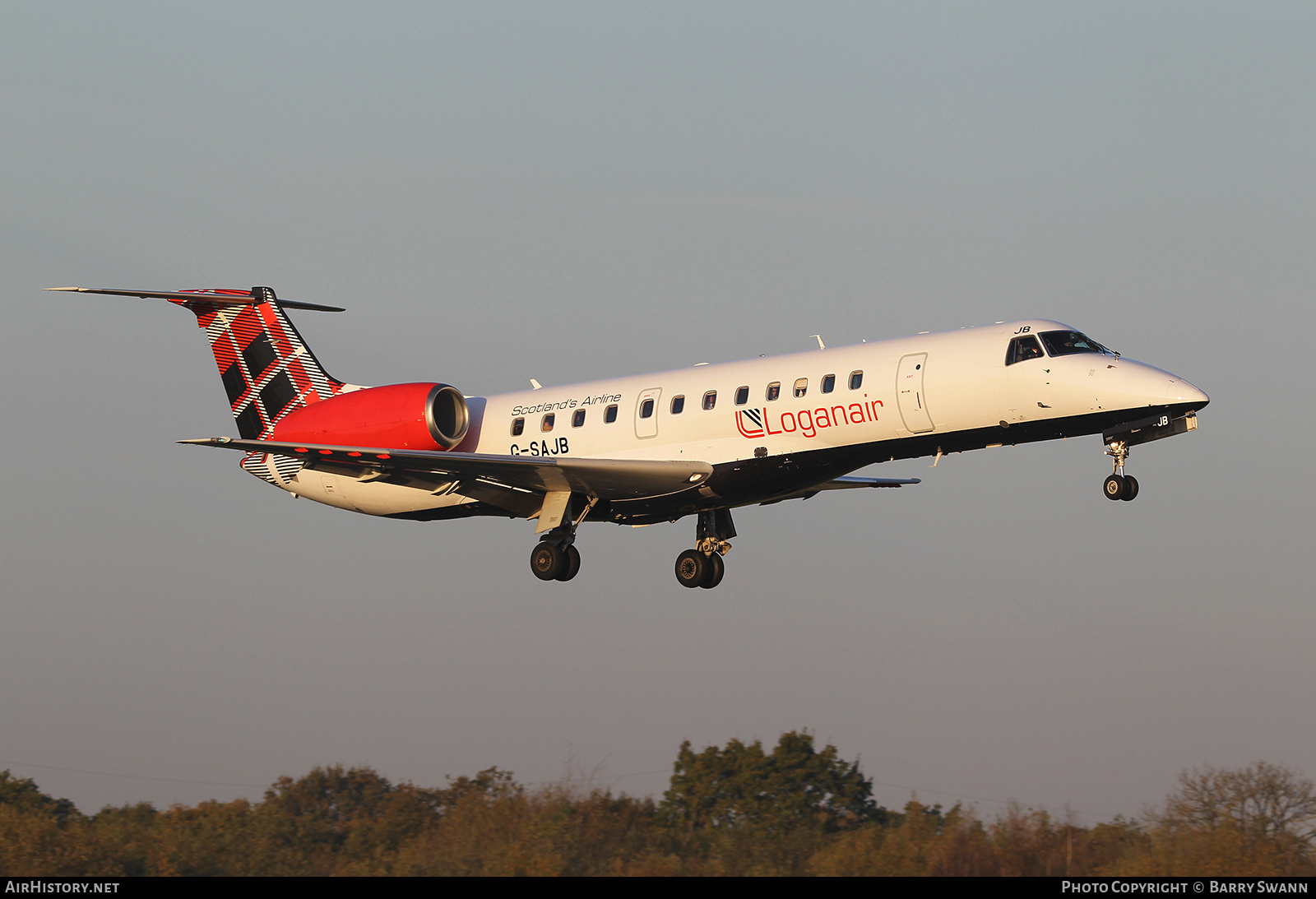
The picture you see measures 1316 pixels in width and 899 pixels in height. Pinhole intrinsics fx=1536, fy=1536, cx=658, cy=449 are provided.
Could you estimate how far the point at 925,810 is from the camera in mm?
26938

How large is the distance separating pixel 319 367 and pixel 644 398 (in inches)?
330

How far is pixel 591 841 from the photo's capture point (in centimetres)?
2756

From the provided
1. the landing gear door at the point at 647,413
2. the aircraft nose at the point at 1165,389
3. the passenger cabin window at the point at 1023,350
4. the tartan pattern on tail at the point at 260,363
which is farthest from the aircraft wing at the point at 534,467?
the aircraft nose at the point at 1165,389

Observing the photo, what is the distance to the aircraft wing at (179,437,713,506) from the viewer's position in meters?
26.8

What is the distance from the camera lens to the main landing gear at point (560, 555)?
28.7 m

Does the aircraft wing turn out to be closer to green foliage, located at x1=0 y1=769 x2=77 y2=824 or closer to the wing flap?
the wing flap

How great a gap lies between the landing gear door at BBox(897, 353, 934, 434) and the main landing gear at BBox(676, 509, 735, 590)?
19.7ft

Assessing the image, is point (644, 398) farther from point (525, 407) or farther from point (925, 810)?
point (925, 810)

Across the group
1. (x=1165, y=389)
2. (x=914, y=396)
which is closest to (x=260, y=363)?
(x=914, y=396)

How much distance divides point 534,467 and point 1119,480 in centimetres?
992

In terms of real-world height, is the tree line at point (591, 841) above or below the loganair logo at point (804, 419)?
below

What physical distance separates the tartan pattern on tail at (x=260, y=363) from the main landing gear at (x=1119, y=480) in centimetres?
1587

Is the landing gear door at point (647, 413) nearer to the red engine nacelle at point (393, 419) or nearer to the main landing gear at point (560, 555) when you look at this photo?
the main landing gear at point (560, 555)

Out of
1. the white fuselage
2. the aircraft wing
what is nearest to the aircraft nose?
the white fuselage
